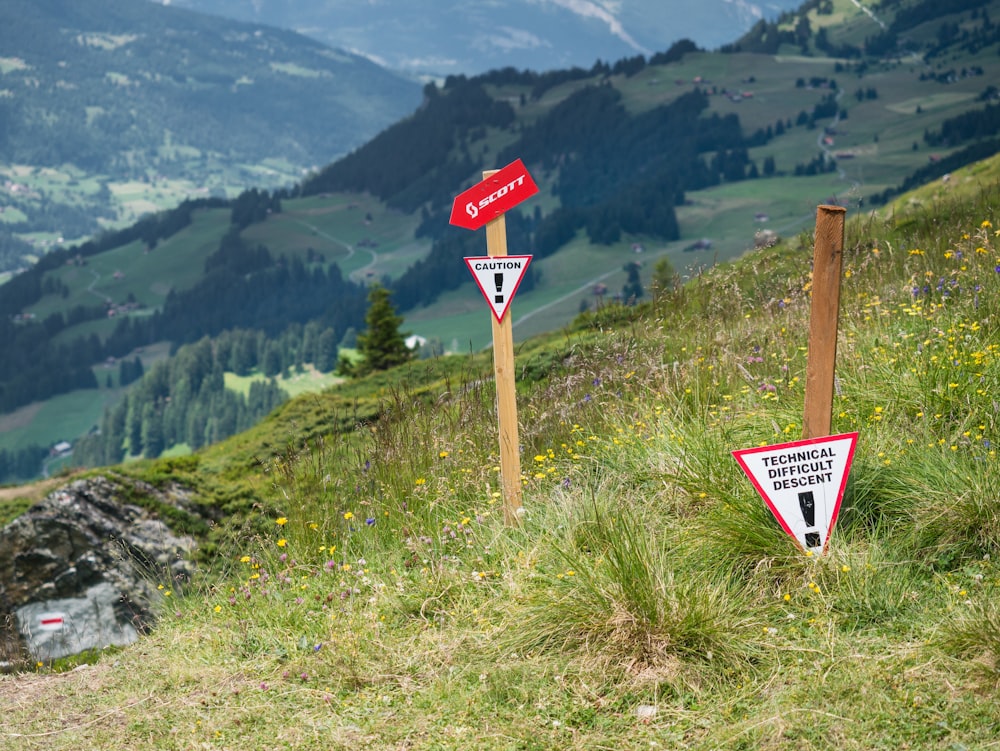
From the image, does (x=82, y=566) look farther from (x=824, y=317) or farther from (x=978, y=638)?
(x=978, y=638)

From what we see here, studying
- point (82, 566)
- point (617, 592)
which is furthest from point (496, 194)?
point (82, 566)

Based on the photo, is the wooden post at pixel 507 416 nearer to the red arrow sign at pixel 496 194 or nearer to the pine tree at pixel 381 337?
the red arrow sign at pixel 496 194

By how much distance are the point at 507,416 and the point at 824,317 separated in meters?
2.10

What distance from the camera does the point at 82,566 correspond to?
788 centimetres

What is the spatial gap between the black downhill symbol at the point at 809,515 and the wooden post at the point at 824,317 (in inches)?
16.5

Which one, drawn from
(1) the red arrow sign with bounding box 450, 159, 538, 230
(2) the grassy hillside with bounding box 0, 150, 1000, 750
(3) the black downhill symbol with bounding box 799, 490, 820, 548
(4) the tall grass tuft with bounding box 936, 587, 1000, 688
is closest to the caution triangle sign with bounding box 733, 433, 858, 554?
(3) the black downhill symbol with bounding box 799, 490, 820, 548

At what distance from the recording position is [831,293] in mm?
5012

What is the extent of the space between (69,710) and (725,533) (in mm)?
3799

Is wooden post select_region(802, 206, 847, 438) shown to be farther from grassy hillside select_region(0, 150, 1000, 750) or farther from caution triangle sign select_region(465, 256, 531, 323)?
caution triangle sign select_region(465, 256, 531, 323)

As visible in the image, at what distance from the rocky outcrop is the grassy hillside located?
69 cm

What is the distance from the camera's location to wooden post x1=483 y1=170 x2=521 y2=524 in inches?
235

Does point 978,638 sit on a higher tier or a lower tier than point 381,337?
lower

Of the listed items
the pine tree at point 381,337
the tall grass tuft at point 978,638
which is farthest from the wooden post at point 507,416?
the pine tree at point 381,337

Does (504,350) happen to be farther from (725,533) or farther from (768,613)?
(768,613)
